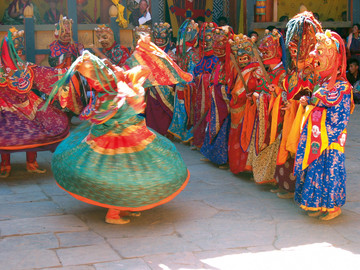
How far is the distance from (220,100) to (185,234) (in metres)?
2.54

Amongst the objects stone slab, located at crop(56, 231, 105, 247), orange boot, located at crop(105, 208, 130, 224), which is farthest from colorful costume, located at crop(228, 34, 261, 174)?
stone slab, located at crop(56, 231, 105, 247)

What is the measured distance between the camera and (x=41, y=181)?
20.2 ft

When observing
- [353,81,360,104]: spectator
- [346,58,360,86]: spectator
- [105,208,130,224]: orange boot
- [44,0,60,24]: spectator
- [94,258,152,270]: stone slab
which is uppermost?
[44,0,60,24]: spectator

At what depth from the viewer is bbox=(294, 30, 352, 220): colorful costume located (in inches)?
175

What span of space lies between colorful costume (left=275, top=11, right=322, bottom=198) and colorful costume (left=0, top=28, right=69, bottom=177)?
8.58 feet

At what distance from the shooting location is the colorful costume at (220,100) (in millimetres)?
6457

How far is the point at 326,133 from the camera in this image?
14.8ft

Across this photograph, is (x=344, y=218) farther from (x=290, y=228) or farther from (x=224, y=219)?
(x=224, y=219)

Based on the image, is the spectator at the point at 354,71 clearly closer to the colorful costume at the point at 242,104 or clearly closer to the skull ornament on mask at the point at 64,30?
the skull ornament on mask at the point at 64,30

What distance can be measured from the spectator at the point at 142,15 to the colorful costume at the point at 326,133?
6941mm

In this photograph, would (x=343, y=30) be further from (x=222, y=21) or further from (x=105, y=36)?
(x=105, y=36)

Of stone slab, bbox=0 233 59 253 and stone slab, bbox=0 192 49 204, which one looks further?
stone slab, bbox=0 192 49 204

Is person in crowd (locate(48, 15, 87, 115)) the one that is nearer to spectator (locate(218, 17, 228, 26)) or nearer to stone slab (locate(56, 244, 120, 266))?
spectator (locate(218, 17, 228, 26))

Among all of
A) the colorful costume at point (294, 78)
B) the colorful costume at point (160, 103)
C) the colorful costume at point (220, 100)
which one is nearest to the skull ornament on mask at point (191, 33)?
the colorful costume at point (160, 103)
